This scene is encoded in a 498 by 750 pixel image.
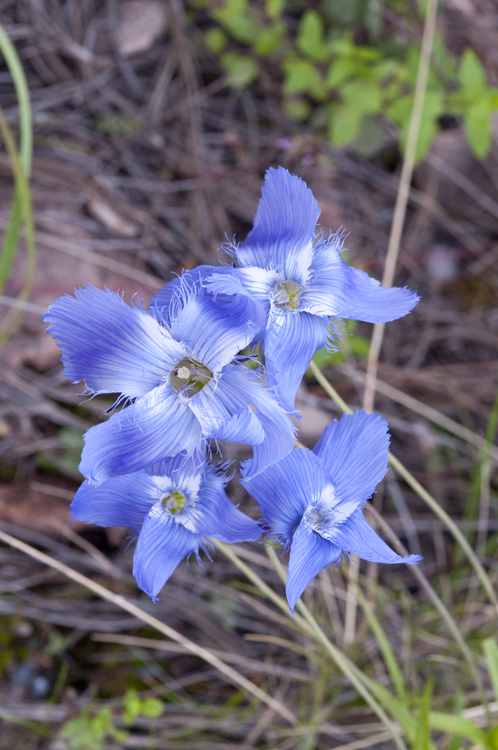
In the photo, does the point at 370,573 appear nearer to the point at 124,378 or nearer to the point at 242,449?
the point at 242,449

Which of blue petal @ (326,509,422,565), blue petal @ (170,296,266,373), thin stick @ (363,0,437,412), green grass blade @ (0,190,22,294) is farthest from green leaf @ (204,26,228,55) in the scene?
blue petal @ (326,509,422,565)

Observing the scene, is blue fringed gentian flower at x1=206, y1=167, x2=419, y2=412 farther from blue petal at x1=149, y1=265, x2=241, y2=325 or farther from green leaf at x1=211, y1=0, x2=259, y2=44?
green leaf at x1=211, y1=0, x2=259, y2=44

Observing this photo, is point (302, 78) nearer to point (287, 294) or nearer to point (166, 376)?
point (287, 294)

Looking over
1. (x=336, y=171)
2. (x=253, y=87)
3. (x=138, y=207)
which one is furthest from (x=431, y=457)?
(x=253, y=87)

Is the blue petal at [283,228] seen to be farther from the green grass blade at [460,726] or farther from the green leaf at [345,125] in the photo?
the green leaf at [345,125]

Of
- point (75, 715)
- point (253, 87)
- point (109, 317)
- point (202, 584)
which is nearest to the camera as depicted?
point (109, 317)
